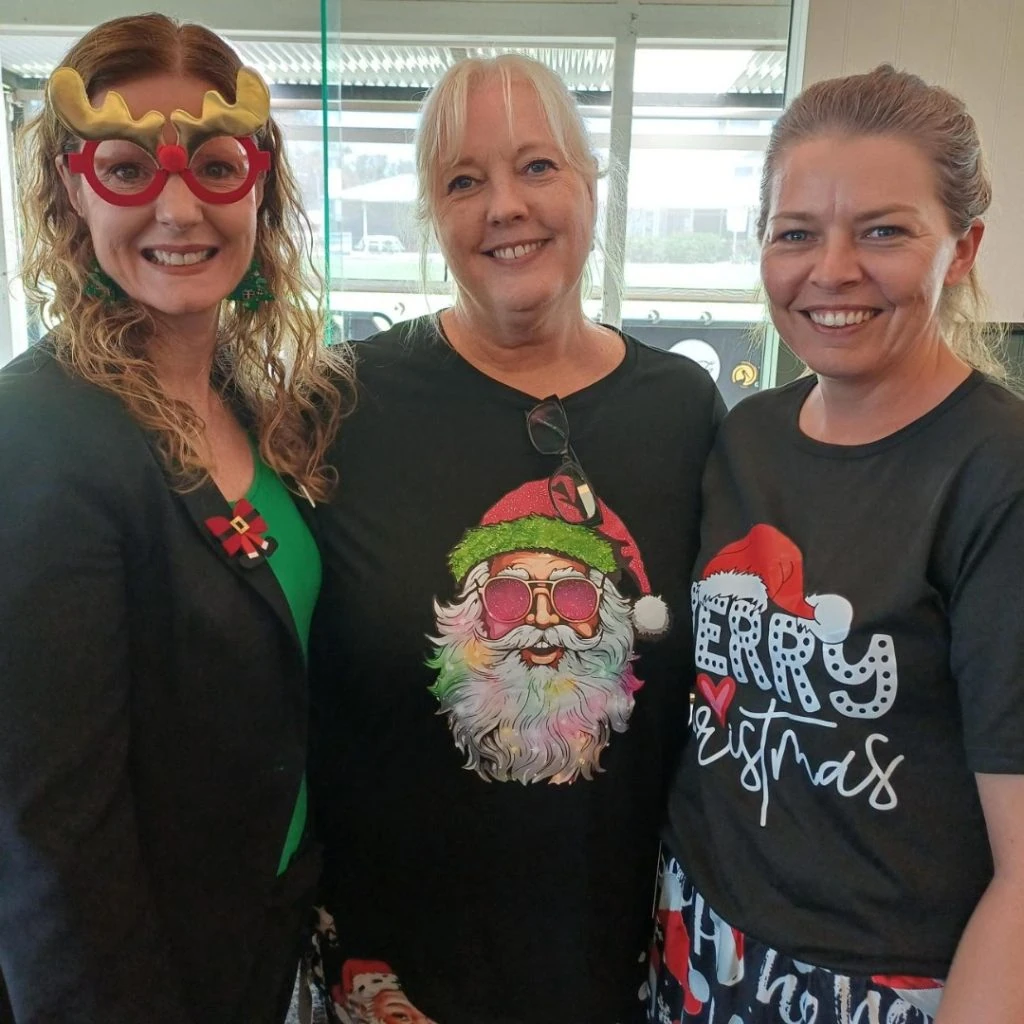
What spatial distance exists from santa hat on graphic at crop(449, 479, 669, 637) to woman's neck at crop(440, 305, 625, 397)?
6.7 inches

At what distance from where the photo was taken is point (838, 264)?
2.96ft

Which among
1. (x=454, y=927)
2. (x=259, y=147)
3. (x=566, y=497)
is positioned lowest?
(x=454, y=927)

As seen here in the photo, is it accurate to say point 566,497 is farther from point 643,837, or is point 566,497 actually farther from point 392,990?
point 392,990

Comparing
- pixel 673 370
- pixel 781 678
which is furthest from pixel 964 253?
pixel 781 678

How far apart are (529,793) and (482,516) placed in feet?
1.20

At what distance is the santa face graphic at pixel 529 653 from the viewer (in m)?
1.07

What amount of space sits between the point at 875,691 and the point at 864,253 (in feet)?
1.51

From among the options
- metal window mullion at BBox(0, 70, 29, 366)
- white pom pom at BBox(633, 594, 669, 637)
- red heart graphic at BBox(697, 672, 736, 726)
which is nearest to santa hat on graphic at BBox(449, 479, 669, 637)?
white pom pom at BBox(633, 594, 669, 637)

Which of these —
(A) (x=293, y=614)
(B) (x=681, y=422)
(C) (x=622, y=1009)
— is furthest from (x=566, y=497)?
(C) (x=622, y=1009)

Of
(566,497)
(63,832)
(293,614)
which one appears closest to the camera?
(63,832)

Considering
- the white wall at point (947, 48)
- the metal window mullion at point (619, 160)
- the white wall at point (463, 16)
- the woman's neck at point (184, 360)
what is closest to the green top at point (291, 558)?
the woman's neck at point (184, 360)

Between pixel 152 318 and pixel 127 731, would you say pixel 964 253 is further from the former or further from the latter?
pixel 127 731

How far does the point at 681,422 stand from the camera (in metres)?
1.18

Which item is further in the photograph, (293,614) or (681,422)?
(681,422)
